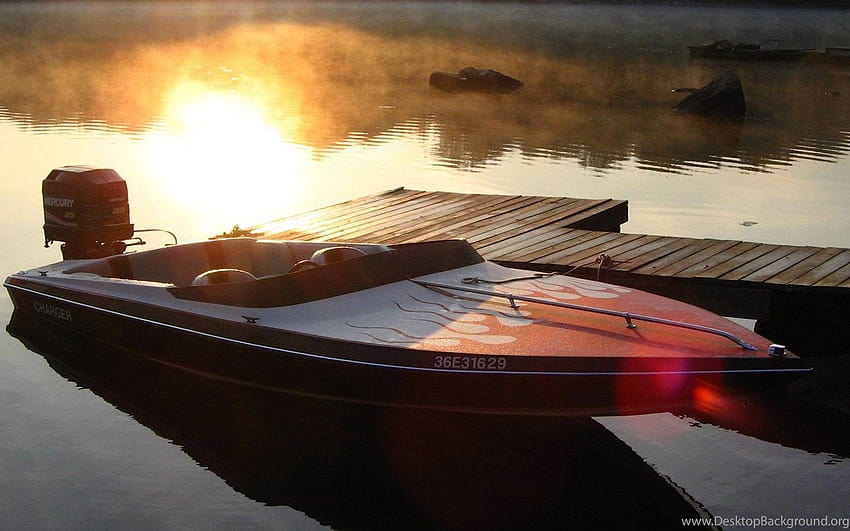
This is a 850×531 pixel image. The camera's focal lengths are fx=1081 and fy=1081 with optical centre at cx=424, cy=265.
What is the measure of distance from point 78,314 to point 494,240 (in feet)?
16.5

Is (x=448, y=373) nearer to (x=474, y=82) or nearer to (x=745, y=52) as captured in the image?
(x=474, y=82)

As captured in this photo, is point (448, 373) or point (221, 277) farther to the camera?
point (221, 277)

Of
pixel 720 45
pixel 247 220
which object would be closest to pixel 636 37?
pixel 720 45

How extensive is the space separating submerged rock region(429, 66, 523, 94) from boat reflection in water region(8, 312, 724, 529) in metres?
30.1

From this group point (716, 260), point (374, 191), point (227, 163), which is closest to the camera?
point (716, 260)

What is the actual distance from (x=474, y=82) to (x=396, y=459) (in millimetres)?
31821

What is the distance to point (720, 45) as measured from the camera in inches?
2044

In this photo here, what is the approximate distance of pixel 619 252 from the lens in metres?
12.1

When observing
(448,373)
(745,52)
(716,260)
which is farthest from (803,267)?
(745,52)

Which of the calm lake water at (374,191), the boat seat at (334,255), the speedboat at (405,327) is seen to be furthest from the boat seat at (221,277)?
the calm lake water at (374,191)

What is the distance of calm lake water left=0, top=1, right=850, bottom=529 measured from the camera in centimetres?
775

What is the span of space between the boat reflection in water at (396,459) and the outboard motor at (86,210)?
72.9 inches

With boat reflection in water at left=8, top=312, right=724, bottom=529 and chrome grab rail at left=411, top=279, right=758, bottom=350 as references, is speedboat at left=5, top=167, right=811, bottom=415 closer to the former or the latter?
chrome grab rail at left=411, top=279, right=758, bottom=350

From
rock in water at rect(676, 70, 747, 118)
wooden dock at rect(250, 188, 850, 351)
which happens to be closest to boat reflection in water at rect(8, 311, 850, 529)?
wooden dock at rect(250, 188, 850, 351)
